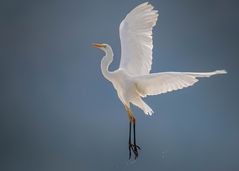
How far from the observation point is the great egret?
2.73 metres

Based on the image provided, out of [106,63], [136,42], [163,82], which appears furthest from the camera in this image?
[136,42]

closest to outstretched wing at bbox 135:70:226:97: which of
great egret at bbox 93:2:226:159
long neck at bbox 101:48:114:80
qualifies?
great egret at bbox 93:2:226:159

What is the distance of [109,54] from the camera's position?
2.92m

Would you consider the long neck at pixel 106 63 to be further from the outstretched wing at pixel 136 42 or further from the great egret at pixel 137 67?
the outstretched wing at pixel 136 42

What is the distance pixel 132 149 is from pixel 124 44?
648 mm

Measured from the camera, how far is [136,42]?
121 inches

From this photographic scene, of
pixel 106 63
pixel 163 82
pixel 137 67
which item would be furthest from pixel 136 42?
pixel 163 82

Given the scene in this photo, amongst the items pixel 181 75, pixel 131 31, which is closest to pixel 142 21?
pixel 131 31

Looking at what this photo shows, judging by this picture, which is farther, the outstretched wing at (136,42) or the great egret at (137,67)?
the outstretched wing at (136,42)

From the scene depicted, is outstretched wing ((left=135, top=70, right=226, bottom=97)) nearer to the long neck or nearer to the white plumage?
the white plumage

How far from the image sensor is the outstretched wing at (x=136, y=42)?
2992mm

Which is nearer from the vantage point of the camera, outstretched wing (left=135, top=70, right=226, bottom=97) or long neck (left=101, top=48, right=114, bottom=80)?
outstretched wing (left=135, top=70, right=226, bottom=97)

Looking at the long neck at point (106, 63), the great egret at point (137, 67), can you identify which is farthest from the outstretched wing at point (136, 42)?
the long neck at point (106, 63)

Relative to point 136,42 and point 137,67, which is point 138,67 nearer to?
point 137,67
